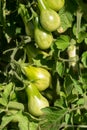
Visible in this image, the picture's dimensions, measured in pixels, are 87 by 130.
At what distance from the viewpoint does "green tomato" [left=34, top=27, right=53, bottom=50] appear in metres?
1.68

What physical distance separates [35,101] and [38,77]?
3.7 inches

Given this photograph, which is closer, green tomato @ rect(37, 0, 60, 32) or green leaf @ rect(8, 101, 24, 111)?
green tomato @ rect(37, 0, 60, 32)

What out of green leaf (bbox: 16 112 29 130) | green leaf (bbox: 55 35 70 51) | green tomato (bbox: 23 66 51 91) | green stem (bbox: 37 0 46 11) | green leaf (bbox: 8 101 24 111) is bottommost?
green leaf (bbox: 16 112 29 130)

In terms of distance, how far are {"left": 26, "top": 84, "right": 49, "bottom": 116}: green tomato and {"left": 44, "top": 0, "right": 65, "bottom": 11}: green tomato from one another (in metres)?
0.31

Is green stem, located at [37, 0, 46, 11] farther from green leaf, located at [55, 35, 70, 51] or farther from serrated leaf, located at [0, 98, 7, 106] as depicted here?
serrated leaf, located at [0, 98, 7, 106]

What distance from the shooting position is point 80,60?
1755 millimetres

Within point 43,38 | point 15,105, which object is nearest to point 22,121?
point 15,105

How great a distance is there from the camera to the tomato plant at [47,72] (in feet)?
5.50

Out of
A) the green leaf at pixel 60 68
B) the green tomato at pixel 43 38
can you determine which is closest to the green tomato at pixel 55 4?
the green tomato at pixel 43 38

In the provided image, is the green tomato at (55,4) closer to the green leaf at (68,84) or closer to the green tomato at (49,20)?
the green tomato at (49,20)

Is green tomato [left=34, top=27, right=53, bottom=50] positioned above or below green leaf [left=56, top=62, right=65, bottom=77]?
above

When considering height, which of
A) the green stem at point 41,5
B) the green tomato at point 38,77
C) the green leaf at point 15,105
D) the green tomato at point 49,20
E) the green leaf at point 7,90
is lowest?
the green leaf at point 15,105

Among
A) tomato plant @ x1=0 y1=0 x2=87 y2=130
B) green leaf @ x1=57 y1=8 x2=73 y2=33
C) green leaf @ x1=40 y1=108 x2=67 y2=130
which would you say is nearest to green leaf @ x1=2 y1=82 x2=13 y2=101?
tomato plant @ x1=0 y1=0 x2=87 y2=130

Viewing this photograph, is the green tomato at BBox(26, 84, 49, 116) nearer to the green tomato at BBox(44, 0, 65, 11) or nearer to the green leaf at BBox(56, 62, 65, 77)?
the green leaf at BBox(56, 62, 65, 77)
